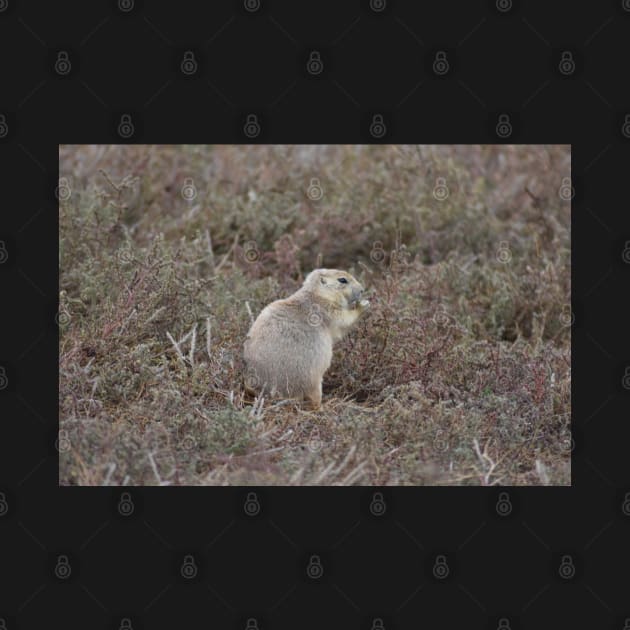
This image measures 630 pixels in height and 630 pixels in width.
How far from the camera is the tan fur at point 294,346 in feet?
21.7

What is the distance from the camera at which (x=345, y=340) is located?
7477 mm

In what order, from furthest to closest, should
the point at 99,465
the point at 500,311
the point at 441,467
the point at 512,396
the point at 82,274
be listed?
the point at 500,311, the point at 82,274, the point at 512,396, the point at 441,467, the point at 99,465

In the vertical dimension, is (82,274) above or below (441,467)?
above

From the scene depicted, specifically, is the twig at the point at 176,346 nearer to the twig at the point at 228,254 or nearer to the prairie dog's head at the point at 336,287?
the prairie dog's head at the point at 336,287

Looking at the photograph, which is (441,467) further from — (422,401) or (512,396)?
(512,396)

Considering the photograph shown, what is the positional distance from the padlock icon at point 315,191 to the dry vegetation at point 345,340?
0.12ft

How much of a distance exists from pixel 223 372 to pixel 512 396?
221 cm

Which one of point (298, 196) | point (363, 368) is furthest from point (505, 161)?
point (363, 368)

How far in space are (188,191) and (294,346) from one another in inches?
165

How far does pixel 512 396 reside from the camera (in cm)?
680
